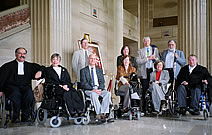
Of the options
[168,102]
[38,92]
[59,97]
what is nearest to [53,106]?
[59,97]

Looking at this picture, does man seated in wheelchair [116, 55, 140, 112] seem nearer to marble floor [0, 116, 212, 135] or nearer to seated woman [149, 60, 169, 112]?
seated woman [149, 60, 169, 112]

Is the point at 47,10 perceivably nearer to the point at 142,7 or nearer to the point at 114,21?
the point at 114,21

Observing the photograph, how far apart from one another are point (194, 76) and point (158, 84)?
71 cm

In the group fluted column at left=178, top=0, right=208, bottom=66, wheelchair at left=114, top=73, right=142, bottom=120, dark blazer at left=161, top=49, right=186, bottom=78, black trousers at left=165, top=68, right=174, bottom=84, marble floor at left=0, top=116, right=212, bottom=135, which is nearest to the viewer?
marble floor at left=0, top=116, right=212, bottom=135

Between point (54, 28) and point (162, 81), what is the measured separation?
9.14ft

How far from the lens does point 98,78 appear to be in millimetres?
4703

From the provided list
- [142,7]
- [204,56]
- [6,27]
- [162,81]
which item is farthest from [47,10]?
[142,7]

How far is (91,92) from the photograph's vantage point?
4.32 meters

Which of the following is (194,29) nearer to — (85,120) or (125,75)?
(125,75)

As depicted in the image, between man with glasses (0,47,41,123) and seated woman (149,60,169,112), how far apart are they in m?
2.27

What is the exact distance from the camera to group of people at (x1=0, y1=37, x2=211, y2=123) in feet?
13.6

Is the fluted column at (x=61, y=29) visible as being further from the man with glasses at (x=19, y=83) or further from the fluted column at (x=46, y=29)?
the man with glasses at (x=19, y=83)

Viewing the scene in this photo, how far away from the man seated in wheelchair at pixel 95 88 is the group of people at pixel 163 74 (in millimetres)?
516

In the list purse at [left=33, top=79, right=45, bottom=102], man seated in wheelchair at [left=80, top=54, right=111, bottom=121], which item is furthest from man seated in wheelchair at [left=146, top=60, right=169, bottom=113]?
purse at [left=33, top=79, right=45, bottom=102]
